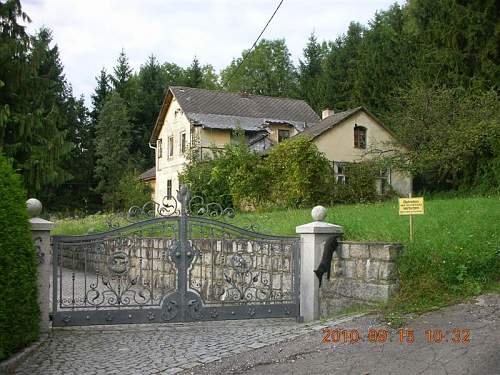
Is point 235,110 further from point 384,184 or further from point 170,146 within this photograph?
point 384,184

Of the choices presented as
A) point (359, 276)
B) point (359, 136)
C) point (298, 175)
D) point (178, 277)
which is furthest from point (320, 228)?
point (359, 136)

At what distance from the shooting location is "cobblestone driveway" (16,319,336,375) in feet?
20.7

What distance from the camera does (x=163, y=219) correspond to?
328 inches

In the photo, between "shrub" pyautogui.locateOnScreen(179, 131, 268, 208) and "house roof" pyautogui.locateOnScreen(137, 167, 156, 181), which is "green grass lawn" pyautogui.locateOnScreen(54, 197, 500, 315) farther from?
"house roof" pyautogui.locateOnScreen(137, 167, 156, 181)

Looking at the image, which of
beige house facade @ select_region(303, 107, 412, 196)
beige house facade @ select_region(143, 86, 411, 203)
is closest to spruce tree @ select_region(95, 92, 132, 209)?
beige house facade @ select_region(143, 86, 411, 203)

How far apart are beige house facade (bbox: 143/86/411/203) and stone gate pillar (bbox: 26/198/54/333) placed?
74.4 feet

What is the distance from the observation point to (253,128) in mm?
36188

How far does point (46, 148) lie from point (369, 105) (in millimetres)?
27052

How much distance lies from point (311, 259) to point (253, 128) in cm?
2792

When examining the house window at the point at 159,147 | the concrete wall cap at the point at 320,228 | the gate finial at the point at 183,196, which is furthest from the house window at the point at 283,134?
the gate finial at the point at 183,196

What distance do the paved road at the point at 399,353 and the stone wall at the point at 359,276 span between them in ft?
2.75

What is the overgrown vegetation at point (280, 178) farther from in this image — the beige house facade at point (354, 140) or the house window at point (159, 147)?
the house window at point (159, 147)

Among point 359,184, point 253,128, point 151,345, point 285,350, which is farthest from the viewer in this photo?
point 253,128

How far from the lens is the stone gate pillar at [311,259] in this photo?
8609 millimetres
